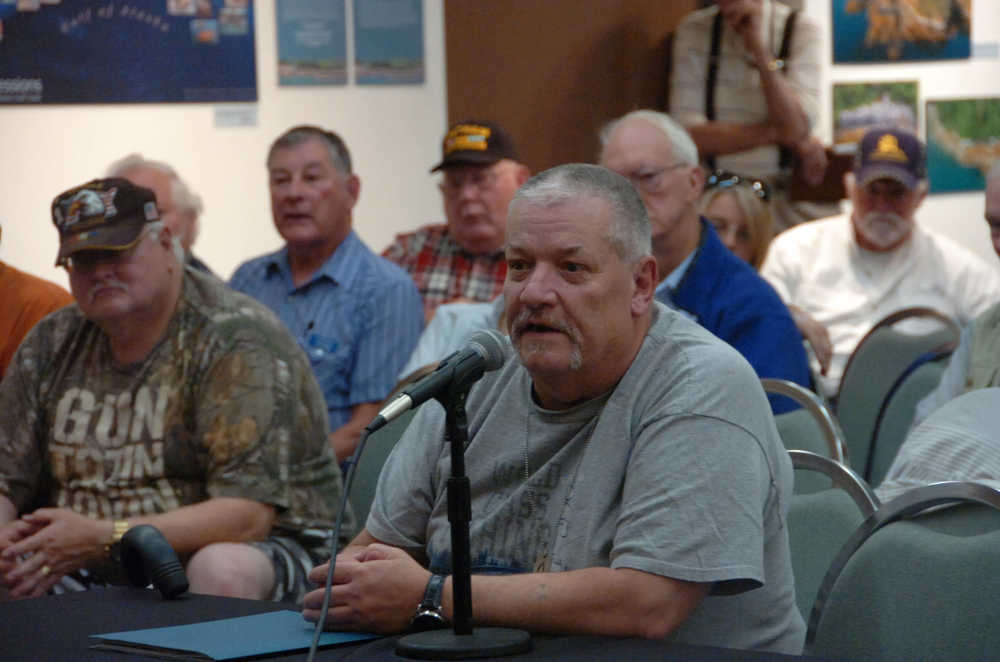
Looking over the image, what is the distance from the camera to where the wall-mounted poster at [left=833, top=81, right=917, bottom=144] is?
7.05 m

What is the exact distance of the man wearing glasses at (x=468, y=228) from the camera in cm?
479

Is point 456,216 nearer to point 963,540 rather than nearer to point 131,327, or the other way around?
point 131,327

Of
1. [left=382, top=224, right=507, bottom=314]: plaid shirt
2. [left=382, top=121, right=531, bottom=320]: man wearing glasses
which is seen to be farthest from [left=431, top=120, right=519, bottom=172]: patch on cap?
[left=382, top=224, right=507, bottom=314]: plaid shirt

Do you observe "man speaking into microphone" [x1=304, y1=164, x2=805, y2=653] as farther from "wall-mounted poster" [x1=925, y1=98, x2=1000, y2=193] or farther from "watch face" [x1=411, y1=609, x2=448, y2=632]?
"wall-mounted poster" [x1=925, y1=98, x2=1000, y2=193]

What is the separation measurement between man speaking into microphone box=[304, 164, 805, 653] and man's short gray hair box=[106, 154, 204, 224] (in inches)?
122

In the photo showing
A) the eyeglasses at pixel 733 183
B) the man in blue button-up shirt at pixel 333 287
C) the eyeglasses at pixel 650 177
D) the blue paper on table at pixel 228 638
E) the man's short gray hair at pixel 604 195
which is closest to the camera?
the blue paper on table at pixel 228 638

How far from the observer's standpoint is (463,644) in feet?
5.68

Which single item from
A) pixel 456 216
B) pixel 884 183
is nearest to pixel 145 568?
pixel 456 216

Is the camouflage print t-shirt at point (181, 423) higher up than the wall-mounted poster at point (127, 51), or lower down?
lower down

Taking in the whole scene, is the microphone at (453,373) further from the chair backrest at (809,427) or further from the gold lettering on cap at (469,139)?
the gold lettering on cap at (469,139)

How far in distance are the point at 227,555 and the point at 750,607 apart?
1292 mm

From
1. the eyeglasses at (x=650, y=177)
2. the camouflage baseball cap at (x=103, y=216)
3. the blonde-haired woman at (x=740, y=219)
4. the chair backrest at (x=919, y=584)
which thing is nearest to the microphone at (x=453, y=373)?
the chair backrest at (x=919, y=584)

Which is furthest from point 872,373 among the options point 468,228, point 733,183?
point 468,228

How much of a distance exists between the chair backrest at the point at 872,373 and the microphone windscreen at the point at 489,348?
8.26 ft
